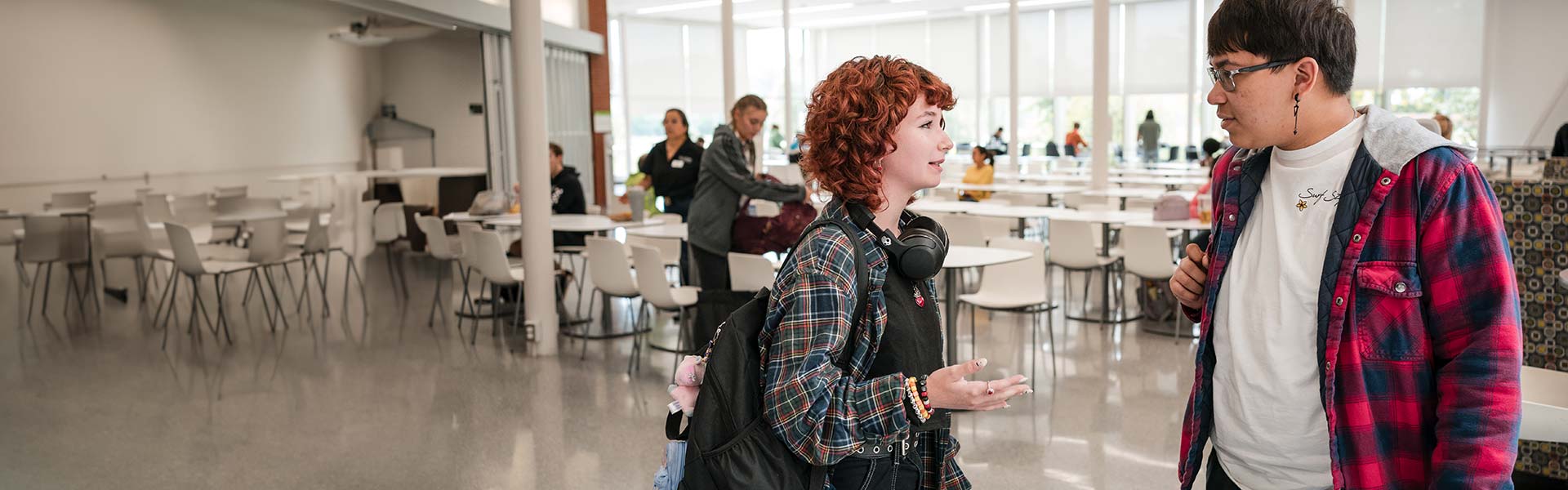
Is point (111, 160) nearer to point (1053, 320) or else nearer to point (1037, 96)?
point (1053, 320)

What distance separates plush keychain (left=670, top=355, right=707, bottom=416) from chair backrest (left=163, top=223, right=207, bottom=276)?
21.1 feet

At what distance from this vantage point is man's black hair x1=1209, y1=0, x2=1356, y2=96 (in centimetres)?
161

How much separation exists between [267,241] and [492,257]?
1.84 metres

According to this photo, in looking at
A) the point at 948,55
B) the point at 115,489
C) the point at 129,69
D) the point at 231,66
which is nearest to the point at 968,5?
the point at 948,55

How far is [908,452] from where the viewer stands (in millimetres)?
1813

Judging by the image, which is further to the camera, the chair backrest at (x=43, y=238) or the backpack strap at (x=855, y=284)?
the chair backrest at (x=43, y=238)

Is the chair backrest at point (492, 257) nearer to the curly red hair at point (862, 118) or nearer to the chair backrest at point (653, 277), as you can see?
the chair backrest at point (653, 277)

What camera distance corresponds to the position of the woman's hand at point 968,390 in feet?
5.06

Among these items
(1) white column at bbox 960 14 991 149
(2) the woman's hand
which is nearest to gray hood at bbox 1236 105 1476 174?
(2) the woman's hand

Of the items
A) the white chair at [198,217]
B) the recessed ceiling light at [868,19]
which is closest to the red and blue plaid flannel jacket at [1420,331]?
the white chair at [198,217]

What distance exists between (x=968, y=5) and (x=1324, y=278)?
22.2 m

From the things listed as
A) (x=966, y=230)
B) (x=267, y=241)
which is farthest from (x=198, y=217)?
(x=966, y=230)

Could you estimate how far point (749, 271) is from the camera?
571cm

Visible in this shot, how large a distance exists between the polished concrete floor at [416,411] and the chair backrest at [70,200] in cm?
97
